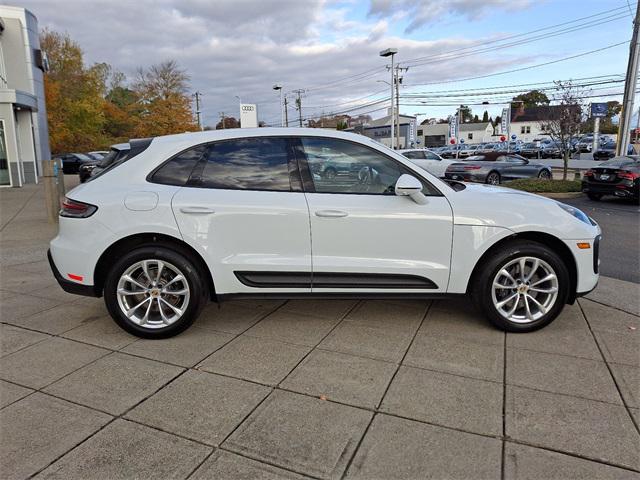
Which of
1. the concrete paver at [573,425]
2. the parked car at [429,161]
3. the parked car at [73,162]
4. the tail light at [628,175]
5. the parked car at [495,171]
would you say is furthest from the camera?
the parked car at [73,162]

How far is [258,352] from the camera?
12.0ft

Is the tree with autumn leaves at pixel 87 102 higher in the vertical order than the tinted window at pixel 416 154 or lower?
higher

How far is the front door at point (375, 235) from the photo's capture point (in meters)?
3.77

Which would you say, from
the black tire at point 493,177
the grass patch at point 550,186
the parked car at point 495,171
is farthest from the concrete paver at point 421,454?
the black tire at point 493,177

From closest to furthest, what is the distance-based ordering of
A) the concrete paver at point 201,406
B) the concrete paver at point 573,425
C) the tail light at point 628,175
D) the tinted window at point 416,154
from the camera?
the concrete paver at point 573,425 < the concrete paver at point 201,406 < the tail light at point 628,175 < the tinted window at point 416,154

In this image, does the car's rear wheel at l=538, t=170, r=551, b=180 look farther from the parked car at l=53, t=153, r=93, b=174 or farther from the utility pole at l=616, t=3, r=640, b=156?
the parked car at l=53, t=153, r=93, b=174

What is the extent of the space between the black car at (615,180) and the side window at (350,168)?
11.7 m

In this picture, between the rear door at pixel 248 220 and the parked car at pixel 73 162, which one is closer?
the rear door at pixel 248 220

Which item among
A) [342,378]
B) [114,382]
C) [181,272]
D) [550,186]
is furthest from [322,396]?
[550,186]

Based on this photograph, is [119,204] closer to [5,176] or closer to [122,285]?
[122,285]

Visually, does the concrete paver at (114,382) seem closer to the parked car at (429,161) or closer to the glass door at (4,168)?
the parked car at (429,161)

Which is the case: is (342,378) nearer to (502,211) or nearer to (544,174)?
(502,211)

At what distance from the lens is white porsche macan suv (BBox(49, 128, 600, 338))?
3746mm

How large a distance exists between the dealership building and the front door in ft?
67.3
